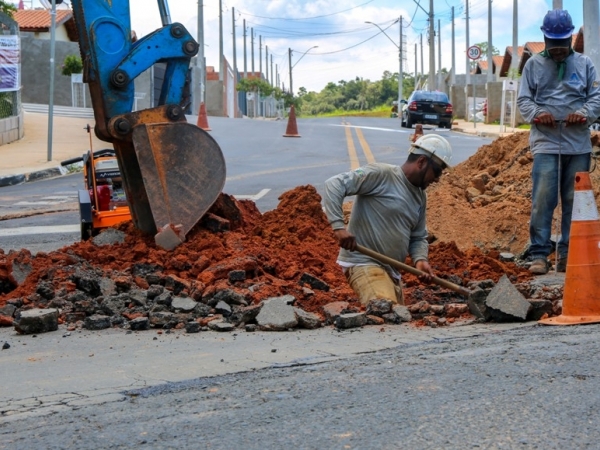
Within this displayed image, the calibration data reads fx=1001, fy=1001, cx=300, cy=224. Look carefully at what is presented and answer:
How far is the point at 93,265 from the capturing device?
309 inches

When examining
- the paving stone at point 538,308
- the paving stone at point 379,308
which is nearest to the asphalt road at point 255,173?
the paving stone at point 379,308

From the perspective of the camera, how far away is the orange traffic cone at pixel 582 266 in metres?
6.26

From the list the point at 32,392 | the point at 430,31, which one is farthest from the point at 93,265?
the point at 430,31

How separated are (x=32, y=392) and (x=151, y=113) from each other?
3962 millimetres

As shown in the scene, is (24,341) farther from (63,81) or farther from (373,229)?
(63,81)

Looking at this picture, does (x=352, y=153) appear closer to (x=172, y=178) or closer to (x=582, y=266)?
(x=172, y=178)

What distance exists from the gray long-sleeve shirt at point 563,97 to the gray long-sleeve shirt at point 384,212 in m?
1.71

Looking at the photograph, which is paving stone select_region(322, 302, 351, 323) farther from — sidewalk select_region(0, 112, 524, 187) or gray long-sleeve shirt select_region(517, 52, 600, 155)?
sidewalk select_region(0, 112, 524, 187)

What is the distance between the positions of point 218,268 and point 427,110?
120 ft

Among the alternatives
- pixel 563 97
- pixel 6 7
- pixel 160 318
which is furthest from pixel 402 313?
pixel 6 7

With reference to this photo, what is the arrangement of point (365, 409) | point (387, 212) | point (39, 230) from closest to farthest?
point (365, 409), point (387, 212), point (39, 230)

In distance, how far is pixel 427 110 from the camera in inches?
1694

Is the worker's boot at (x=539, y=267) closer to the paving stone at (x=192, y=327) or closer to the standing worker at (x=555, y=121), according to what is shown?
the standing worker at (x=555, y=121)

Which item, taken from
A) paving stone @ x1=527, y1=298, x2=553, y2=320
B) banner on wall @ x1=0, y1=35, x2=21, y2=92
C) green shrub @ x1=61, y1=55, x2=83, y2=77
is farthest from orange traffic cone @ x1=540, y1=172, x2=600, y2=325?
green shrub @ x1=61, y1=55, x2=83, y2=77
